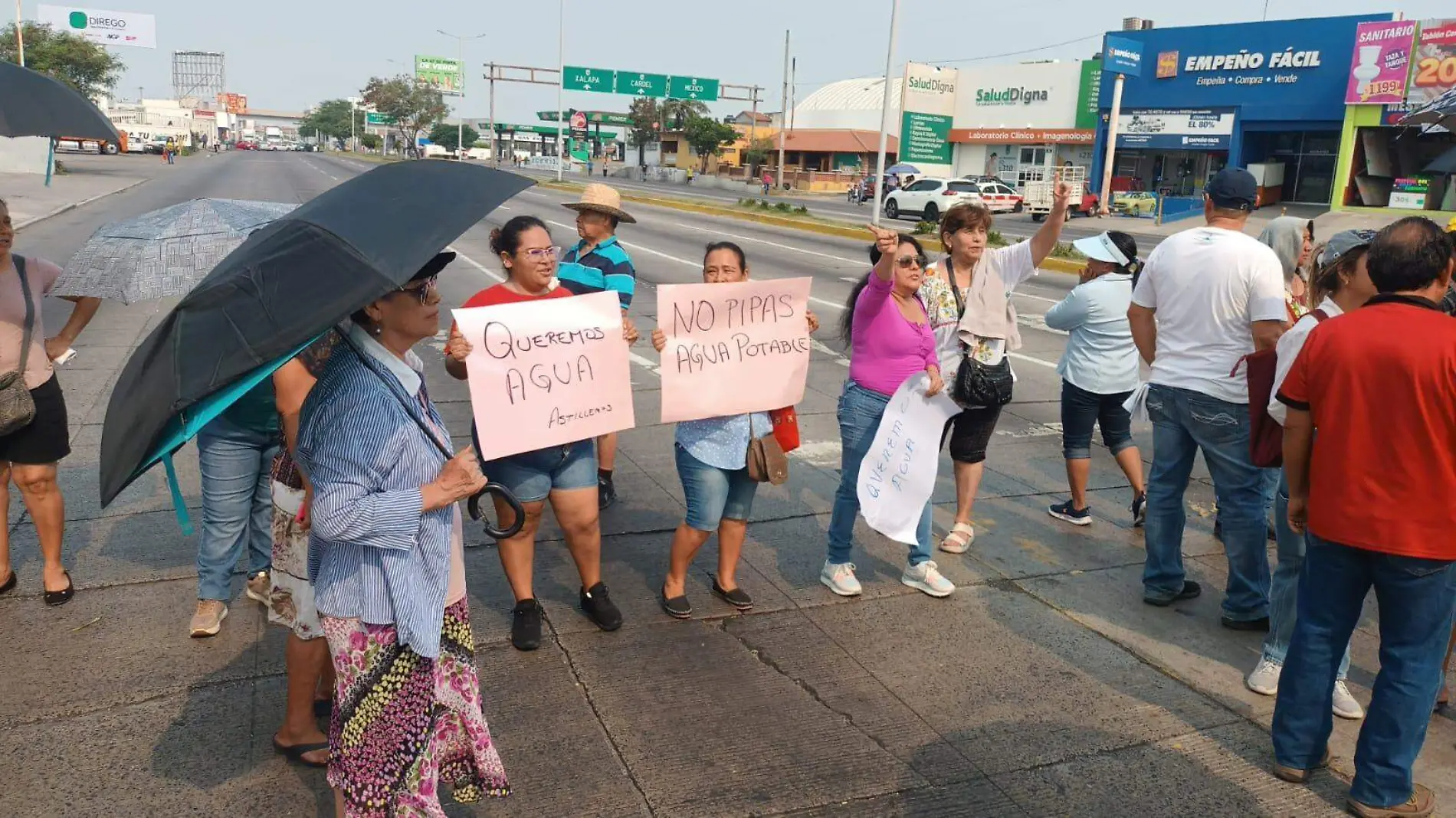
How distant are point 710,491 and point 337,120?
582ft

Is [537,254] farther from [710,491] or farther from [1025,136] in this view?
[1025,136]

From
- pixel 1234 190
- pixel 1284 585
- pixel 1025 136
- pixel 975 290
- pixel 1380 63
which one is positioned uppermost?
pixel 1380 63

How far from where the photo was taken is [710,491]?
441 cm

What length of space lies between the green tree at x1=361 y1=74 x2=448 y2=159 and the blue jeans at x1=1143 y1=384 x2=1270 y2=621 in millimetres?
102606

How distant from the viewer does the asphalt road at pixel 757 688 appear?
3.29m

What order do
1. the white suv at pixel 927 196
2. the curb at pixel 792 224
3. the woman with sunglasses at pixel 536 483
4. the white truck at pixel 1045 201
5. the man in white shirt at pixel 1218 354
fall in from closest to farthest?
the woman with sunglasses at pixel 536 483
the man in white shirt at pixel 1218 354
the curb at pixel 792 224
the white suv at pixel 927 196
the white truck at pixel 1045 201

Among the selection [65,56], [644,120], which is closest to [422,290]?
[65,56]

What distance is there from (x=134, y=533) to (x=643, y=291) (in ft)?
34.5

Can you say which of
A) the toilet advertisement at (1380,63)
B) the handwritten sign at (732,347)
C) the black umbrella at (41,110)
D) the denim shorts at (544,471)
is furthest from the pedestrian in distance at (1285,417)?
the toilet advertisement at (1380,63)

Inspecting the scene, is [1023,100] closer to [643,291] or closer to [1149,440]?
[643,291]

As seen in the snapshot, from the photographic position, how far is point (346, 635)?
253 centimetres

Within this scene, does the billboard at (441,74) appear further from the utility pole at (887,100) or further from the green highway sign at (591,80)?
the utility pole at (887,100)

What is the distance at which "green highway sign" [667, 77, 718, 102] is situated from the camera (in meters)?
65.9

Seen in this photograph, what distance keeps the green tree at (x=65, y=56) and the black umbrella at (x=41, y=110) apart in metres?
54.4
